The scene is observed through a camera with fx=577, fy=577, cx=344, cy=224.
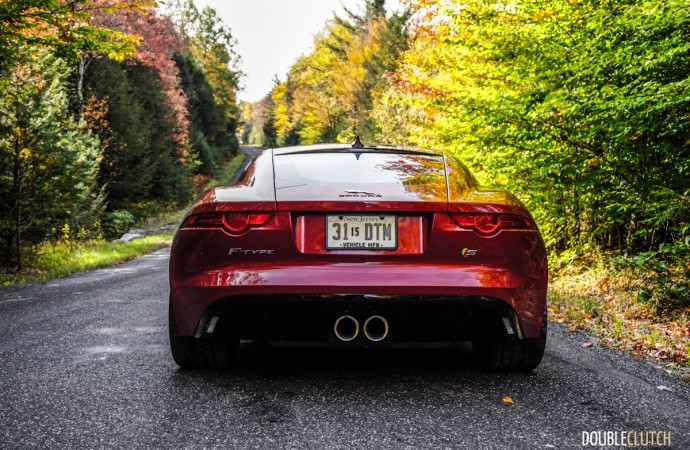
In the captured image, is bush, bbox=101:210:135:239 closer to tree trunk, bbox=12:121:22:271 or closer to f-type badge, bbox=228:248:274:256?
tree trunk, bbox=12:121:22:271

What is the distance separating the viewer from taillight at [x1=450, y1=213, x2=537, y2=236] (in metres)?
2.93

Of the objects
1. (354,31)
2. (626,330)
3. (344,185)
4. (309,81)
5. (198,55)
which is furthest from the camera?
(198,55)

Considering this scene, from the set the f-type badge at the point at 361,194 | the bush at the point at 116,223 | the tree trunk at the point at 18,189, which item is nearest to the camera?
the f-type badge at the point at 361,194

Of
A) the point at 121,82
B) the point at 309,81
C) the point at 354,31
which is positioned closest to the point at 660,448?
the point at 121,82

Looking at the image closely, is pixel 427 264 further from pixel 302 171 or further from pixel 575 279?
pixel 575 279

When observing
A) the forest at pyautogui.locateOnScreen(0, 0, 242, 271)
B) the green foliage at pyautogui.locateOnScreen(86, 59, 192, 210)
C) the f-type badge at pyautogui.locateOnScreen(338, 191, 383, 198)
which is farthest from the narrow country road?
the green foliage at pyautogui.locateOnScreen(86, 59, 192, 210)

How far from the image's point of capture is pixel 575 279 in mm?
8297

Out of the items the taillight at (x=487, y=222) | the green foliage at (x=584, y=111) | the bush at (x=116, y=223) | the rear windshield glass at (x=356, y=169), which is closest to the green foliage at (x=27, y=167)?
the green foliage at (x=584, y=111)

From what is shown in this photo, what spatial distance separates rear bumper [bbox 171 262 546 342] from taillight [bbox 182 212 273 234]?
205 millimetres

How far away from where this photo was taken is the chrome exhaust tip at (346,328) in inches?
113

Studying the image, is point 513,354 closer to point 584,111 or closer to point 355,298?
point 355,298

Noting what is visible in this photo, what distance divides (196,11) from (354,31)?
67.2 feet

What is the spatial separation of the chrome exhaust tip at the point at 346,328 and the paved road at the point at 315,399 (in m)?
0.31

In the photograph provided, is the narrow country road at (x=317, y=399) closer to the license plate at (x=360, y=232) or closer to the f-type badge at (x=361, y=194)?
the license plate at (x=360, y=232)
